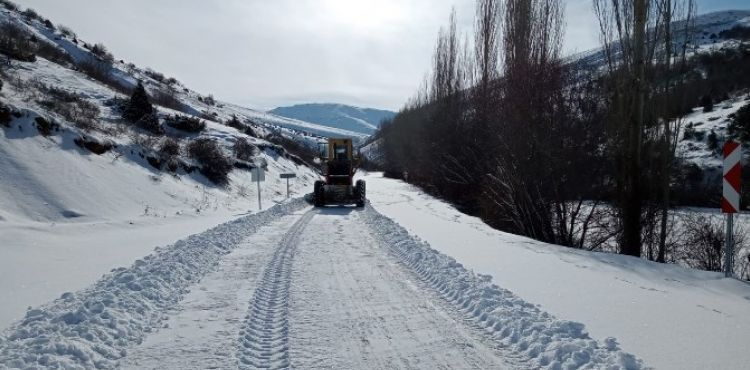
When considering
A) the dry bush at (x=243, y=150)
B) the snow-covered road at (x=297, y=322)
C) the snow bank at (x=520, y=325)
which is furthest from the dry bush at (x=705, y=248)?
the dry bush at (x=243, y=150)

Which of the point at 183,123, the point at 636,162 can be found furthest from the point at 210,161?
the point at 636,162

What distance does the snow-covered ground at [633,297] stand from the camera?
4.24 meters

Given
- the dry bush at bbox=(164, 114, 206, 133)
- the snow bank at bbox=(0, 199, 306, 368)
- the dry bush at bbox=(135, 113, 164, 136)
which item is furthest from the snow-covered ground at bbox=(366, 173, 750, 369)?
the dry bush at bbox=(164, 114, 206, 133)

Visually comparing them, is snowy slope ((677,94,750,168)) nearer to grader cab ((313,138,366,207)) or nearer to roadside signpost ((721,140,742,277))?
grader cab ((313,138,366,207))

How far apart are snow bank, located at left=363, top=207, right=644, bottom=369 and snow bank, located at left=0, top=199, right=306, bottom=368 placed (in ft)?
11.7

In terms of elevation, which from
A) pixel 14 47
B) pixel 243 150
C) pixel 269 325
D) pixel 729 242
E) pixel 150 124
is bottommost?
pixel 269 325

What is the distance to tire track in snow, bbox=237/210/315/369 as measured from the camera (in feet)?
13.8

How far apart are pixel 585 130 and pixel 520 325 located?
11.6 m

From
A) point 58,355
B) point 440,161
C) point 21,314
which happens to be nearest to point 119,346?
point 58,355

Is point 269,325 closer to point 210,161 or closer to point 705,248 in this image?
point 705,248

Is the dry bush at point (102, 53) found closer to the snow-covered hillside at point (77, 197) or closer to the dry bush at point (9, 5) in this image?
the dry bush at point (9, 5)

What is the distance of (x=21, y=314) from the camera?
5.11 meters

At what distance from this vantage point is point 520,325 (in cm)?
486

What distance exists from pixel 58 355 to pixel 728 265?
29.0 ft
